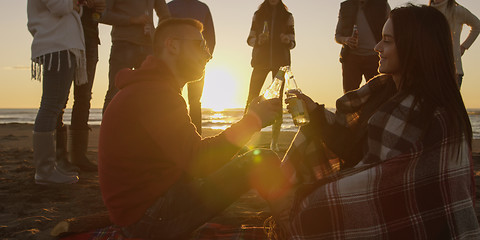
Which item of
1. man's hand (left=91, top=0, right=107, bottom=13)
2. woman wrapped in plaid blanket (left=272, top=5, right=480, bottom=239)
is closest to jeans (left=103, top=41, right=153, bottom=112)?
man's hand (left=91, top=0, right=107, bottom=13)

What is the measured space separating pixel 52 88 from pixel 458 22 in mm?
5076

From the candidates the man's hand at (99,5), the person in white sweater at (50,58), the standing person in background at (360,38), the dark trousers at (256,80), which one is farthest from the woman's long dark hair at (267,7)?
the person in white sweater at (50,58)

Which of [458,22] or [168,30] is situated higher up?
[458,22]

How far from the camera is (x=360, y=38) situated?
5.60 meters

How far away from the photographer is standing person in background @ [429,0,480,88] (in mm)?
5301

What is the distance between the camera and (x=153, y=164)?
243 cm

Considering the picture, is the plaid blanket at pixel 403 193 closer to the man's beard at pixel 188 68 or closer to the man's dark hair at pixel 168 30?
the man's beard at pixel 188 68

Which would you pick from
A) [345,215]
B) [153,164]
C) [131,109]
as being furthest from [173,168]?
[345,215]

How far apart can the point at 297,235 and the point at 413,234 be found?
667 millimetres

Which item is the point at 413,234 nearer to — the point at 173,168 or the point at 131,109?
the point at 173,168

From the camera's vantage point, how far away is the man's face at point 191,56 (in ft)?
9.19

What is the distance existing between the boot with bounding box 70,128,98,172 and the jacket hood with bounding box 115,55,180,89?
2745mm

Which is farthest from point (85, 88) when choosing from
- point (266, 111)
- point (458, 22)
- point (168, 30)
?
point (458, 22)

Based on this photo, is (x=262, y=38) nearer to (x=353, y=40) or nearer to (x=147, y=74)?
(x=353, y=40)
